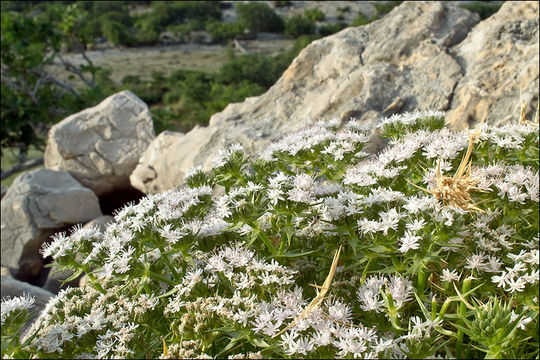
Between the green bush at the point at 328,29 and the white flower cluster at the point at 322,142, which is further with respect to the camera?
the green bush at the point at 328,29

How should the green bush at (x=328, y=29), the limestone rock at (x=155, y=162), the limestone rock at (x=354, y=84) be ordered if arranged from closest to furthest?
the limestone rock at (x=354, y=84)
the limestone rock at (x=155, y=162)
the green bush at (x=328, y=29)

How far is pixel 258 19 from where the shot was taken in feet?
91.2

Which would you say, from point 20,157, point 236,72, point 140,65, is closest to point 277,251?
point 20,157

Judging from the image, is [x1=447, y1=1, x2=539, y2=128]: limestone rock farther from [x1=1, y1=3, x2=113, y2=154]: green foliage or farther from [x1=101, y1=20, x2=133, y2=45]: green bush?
[x1=101, y1=20, x2=133, y2=45]: green bush

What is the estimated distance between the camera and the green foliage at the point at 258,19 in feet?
90.4

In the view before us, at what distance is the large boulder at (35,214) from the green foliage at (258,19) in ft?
71.3

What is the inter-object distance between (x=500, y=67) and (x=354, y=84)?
1534mm

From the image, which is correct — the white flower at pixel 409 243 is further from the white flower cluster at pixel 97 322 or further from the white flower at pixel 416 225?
the white flower cluster at pixel 97 322

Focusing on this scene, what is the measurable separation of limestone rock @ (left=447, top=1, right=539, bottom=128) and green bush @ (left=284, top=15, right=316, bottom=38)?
2014 cm

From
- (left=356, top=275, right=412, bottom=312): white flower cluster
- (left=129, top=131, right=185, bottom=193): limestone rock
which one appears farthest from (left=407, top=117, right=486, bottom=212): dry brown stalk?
(left=129, top=131, right=185, bottom=193): limestone rock

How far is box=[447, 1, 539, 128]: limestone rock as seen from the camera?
4.86 metres

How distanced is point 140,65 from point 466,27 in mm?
22320

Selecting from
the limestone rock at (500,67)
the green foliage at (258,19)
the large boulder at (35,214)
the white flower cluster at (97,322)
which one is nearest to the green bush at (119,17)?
the green foliage at (258,19)

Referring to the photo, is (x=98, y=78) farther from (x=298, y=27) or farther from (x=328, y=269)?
(x=328, y=269)
